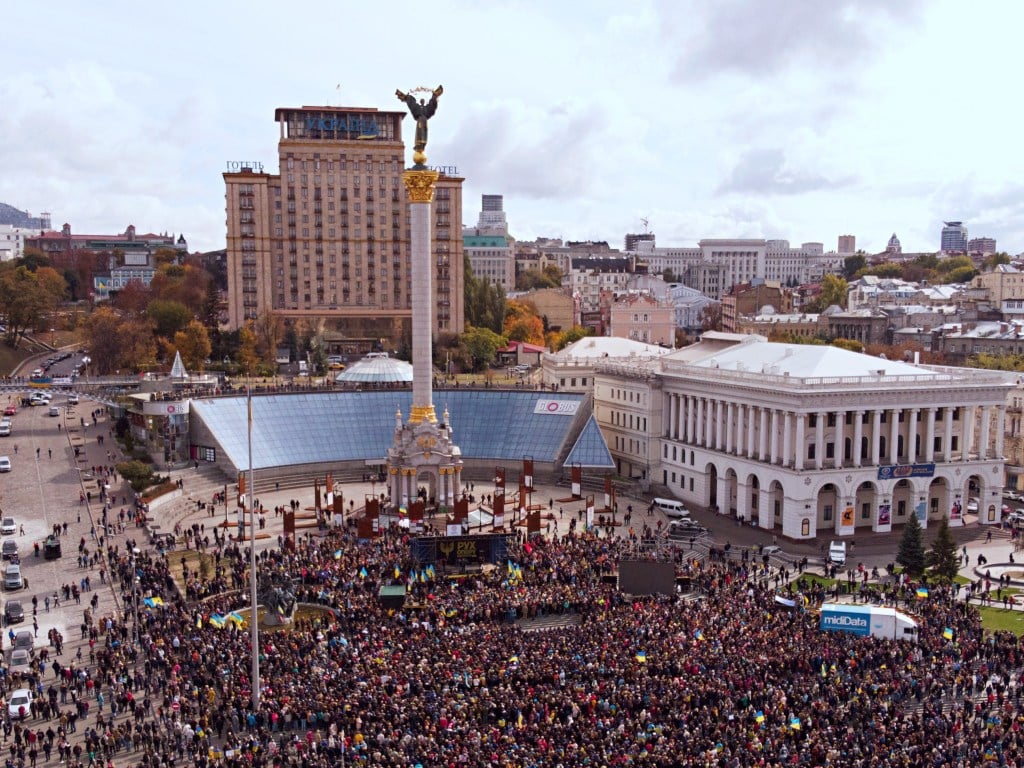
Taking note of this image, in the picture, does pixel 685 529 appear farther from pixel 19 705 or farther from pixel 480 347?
pixel 480 347

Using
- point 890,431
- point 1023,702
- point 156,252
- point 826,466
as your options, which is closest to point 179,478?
point 826,466

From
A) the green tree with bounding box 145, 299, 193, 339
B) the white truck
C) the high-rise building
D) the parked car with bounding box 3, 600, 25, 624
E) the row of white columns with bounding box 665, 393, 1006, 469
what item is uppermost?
the high-rise building

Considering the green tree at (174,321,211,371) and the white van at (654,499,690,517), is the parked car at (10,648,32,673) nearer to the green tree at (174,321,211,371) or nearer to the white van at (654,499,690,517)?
the white van at (654,499,690,517)

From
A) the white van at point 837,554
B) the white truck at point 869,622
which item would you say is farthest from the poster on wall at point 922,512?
the white truck at point 869,622

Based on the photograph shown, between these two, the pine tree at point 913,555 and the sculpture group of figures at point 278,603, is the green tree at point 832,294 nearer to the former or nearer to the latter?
the pine tree at point 913,555

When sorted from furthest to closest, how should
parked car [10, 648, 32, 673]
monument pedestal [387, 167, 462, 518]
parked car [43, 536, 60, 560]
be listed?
1. monument pedestal [387, 167, 462, 518]
2. parked car [43, 536, 60, 560]
3. parked car [10, 648, 32, 673]

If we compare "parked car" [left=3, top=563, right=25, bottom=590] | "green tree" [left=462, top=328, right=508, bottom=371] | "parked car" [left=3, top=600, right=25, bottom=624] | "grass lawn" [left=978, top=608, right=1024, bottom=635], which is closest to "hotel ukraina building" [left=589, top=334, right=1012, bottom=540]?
"grass lawn" [left=978, top=608, right=1024, bottom=635]

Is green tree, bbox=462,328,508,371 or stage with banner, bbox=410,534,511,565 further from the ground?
green tree, bbox=462,328,508,371

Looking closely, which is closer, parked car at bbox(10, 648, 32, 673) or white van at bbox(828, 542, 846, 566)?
parked car at bbox(10, 648, 32, 673)

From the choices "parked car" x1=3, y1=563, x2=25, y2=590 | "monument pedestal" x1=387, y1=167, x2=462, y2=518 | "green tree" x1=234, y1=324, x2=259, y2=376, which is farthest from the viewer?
"green tree" x1=234, y1=324, x2=259, y2=376

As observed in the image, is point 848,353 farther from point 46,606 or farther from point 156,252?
point 156,252
